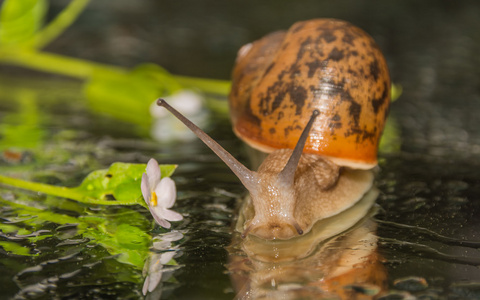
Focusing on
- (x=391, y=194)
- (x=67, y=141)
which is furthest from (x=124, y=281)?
(x=67, y=141)

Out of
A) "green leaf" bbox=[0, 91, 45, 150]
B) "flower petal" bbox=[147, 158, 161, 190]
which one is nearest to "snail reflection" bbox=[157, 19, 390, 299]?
"flower petal" bbox=[147, 158, 161, 190]

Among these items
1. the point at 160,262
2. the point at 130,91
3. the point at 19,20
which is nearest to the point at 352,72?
the point at 160,262

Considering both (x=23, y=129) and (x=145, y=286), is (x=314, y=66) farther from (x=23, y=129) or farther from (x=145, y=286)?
(x=23, y=129)

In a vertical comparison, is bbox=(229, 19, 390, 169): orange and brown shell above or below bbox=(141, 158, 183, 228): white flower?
above

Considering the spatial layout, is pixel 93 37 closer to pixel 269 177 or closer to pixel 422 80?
pixel 422 80

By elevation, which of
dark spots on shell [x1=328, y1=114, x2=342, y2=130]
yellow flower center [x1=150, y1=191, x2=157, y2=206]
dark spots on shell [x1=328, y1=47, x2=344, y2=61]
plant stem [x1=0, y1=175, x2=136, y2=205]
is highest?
dark spots on shell [x1=328, y1=47, x2=344, y2=61]

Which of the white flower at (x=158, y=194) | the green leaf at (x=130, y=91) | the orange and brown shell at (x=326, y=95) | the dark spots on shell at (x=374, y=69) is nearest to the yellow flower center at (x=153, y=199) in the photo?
the white flower at (x=158, y=194)

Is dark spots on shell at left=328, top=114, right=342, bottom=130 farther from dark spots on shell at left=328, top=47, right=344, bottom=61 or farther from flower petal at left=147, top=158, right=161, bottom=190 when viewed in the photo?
flower petal at left=147, top=158, right=161, bottom=190
